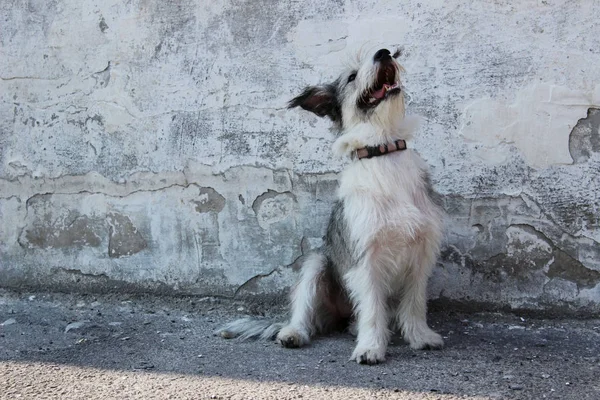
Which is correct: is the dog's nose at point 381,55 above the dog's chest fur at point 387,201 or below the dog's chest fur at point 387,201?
above

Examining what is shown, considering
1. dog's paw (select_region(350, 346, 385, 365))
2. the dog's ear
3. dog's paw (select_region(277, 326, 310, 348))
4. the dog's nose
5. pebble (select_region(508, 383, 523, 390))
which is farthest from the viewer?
the dog's ear

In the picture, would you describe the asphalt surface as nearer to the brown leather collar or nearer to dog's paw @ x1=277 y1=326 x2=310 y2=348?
dog's paw @ x1=277 y1=326 x2=310 y2=348

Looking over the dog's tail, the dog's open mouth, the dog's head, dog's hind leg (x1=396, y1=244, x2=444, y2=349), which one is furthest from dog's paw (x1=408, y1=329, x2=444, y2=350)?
the dog's open mouth

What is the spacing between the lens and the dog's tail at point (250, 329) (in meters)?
4.21

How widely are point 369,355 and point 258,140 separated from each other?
183 cm

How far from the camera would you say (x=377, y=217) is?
3.81 m

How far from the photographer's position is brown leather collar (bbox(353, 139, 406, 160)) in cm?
390

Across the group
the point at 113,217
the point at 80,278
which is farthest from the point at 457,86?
the point at 80,278

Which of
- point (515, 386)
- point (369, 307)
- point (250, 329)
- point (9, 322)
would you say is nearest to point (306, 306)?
point (250, 329)

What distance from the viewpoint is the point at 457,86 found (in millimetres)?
4480

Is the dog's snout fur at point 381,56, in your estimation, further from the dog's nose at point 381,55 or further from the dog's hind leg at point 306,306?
the dog's hind leg at point 306,306

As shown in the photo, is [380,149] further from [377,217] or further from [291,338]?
[291,338]

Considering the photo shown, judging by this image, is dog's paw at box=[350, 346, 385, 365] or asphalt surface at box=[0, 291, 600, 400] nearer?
asphalt surface at box=[0, 291, 600, 400]

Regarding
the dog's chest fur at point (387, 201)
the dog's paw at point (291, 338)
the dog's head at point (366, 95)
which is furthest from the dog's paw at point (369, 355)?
the dog's head at point (366, 95)
